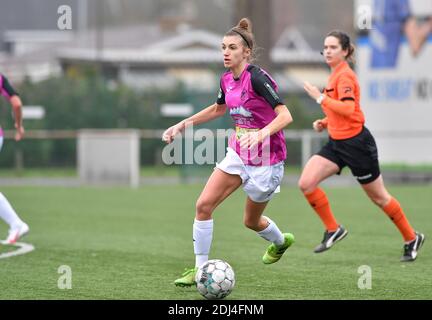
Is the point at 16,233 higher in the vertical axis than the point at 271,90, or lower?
lower

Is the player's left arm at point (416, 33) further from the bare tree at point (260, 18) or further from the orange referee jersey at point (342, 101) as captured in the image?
the orange referee jersey at point (342, 101)

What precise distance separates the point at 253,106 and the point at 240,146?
41cm

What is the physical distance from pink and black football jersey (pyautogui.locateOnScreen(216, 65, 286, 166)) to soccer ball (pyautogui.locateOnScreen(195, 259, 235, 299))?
95 centimetres

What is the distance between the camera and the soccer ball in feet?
24.0

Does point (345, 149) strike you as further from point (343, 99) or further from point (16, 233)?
point (16, 233)

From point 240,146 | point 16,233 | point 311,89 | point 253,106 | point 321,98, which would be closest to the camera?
point 240,146

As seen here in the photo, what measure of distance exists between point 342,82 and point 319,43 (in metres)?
54.8

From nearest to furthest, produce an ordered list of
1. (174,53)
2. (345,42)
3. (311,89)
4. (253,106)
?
1. (253,106)
2. (311,89)
3. (345,42)
4. (174,53)

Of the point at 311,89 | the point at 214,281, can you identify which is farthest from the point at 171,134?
the point at 311,89

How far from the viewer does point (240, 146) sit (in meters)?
7.64

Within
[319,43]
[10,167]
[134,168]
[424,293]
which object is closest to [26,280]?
[424,293]

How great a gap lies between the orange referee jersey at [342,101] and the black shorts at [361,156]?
69mm

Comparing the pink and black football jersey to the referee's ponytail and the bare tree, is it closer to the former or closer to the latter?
the referee's ponytail

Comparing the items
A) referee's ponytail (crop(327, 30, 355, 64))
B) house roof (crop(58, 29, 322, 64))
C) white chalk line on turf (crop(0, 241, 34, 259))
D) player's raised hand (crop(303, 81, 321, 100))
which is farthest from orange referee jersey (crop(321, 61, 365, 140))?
house roof (crop(58, 29, 322, 64))
